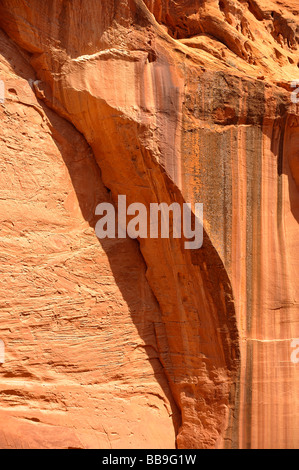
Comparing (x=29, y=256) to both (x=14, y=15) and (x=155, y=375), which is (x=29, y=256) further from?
(x=14, y=15)

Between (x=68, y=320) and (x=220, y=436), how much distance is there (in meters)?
1.81

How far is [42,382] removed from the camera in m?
4.46

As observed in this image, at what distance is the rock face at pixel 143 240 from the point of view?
4641 mm

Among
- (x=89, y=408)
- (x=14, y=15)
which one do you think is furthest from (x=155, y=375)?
(x=14, y=15)

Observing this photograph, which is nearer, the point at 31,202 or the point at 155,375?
the point at 31,202

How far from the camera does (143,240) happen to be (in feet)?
16.9

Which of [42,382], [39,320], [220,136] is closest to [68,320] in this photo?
[39,320]

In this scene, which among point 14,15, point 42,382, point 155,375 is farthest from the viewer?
point 155,375

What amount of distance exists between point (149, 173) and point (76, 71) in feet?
3.79

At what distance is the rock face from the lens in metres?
4.64

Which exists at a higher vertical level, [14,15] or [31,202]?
[14,15]

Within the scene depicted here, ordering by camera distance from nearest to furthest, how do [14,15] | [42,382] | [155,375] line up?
[42,382], [14,15], [155,375]

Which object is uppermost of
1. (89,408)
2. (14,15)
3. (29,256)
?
(14,15)

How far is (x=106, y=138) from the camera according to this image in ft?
16.2
